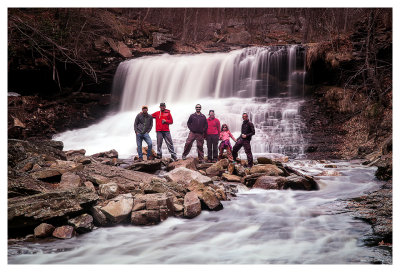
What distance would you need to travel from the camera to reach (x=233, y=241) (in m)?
3.43

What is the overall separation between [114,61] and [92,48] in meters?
1.44

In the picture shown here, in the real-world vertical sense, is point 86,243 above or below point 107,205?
below

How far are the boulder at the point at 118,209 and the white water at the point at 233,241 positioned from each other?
15 cm

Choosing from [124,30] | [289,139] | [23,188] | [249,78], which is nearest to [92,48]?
[124,30]

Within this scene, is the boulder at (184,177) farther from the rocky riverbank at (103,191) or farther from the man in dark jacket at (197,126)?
the man in dark jacket at (197,126)

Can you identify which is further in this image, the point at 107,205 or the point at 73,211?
the point at 107,205

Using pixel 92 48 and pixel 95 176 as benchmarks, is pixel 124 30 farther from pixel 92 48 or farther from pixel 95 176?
pixel 95 176

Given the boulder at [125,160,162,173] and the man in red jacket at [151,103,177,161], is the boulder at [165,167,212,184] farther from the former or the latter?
the man in red jacket at [151,103,177,161]

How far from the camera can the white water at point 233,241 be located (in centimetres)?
294

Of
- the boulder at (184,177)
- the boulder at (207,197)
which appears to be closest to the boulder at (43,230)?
the boulder at (207,197)

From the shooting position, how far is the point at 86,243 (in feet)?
10.5

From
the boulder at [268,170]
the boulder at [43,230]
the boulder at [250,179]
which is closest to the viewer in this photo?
the boulder at [43,230]

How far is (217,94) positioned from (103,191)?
1039cm

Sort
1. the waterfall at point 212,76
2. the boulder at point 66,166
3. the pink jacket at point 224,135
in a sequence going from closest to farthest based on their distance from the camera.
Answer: the boulder at point 66,166, the pink jacket at point 224,135, the waterfall at point 212,76
